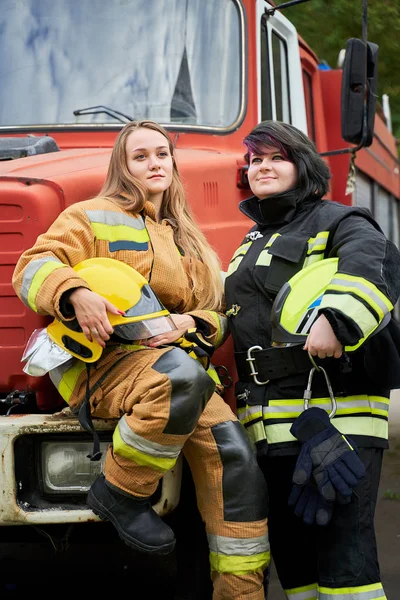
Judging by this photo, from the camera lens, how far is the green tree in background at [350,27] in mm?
8166

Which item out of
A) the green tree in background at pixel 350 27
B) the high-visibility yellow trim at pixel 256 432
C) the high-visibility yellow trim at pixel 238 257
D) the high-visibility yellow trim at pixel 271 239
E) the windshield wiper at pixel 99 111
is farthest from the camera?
the green tree in background at pixel 350 27

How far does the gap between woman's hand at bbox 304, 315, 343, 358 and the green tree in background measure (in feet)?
18.7

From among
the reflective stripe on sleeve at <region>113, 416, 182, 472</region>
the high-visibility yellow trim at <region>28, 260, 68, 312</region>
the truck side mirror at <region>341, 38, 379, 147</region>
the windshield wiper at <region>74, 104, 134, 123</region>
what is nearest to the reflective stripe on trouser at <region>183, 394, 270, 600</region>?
the reflective stripe on sleeve at <region>113, 416, 182, 472</region>

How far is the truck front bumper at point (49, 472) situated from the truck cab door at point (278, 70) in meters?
2.14

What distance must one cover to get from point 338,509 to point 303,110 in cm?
319

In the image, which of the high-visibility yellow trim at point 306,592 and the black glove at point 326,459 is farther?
the high-visibility yellow trim at point 306,592

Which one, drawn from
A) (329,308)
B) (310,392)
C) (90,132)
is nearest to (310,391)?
(310,392)

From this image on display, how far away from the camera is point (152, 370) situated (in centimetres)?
296

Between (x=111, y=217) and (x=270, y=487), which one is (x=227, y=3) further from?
(x=270, y=487)

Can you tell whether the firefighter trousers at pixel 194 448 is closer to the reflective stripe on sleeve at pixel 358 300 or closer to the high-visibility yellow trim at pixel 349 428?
the high-visibility yellow trim at pixel 349 428

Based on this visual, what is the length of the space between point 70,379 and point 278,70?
269 cm

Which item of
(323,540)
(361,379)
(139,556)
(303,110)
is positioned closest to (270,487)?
(323,540)

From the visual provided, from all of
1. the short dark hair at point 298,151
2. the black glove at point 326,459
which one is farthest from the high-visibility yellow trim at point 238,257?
the black glove at point 326,459

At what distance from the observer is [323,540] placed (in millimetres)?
3168
